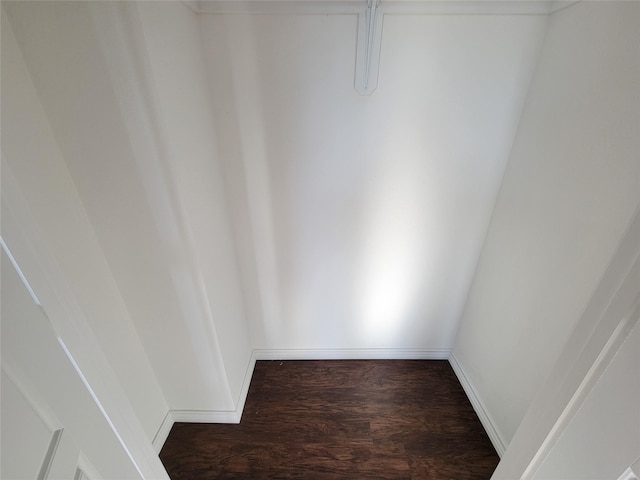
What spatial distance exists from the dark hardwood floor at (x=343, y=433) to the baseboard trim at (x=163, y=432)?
0.03m

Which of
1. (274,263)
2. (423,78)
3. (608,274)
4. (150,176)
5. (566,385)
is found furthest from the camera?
(274,263)

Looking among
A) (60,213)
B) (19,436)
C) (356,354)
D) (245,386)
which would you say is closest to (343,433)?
(356,354)

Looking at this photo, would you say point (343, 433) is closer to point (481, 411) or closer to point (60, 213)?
point (481, 411)

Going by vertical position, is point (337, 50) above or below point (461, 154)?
above

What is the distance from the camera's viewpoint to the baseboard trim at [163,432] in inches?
50.6

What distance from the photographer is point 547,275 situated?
40.3 inches

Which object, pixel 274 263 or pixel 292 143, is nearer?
pixel 292 143

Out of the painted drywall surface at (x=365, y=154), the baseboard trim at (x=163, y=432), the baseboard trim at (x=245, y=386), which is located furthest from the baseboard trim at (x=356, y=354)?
the baseboard trim at (x=163, y=432)

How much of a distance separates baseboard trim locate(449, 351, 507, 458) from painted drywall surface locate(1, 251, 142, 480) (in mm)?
1605

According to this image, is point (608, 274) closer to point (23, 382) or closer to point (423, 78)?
point (423, 78)

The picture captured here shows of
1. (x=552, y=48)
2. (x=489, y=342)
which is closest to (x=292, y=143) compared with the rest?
(x=552, y=48)

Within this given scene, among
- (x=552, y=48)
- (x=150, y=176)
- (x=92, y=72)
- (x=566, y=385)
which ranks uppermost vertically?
(x=552, y=48)

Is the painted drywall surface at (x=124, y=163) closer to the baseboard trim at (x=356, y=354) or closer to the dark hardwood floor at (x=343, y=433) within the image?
the dark hardwood floor at (x=343, y=433)

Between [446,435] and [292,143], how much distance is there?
1.70 meters
